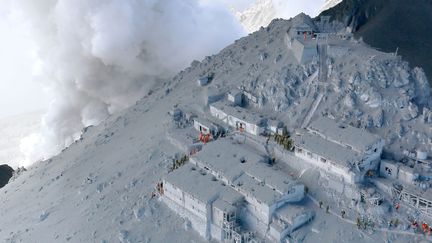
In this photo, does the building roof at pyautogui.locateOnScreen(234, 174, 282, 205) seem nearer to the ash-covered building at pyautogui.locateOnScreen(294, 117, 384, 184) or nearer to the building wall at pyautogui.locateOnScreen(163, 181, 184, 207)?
the building wall at pyautogui.locateOnScreen(163, 181, 184, 207)

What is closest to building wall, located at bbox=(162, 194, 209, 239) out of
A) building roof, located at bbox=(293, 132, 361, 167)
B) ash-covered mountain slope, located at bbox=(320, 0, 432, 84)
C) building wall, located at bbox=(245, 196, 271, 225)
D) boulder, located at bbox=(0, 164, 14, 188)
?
building wall, located at bbox=(245, 196, 271, 225)

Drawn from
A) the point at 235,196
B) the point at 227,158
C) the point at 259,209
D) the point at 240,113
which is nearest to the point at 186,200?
the point at 235,196

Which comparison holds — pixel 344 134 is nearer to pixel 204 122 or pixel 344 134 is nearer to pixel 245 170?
pixel 245 170

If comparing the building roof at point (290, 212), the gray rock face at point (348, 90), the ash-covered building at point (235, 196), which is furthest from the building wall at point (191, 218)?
the gray rock face at point (348, 90)

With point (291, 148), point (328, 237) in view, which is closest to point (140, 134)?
point (291, 148)

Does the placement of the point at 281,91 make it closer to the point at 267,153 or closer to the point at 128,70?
the point at 267,153

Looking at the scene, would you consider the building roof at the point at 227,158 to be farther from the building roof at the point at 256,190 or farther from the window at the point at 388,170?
the window at the point at 388,170
